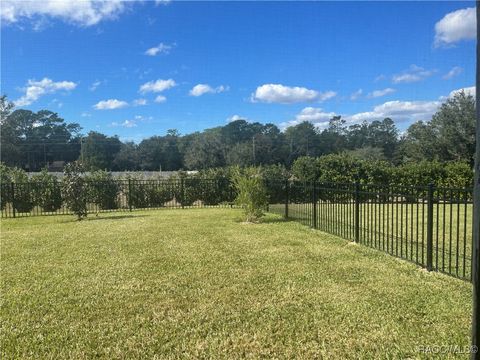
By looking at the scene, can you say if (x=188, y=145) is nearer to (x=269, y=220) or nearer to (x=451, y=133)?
(x=451, y=133)

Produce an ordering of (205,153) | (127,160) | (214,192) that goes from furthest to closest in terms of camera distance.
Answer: (127,160) → (205,153) → (214,192)

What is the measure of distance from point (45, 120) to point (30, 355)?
79.5 meters

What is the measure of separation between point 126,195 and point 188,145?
51389mm

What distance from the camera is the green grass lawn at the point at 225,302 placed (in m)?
3.29

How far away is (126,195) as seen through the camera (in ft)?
57.6

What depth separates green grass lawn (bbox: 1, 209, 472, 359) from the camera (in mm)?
3291

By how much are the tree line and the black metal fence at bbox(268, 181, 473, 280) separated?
38.8 metres

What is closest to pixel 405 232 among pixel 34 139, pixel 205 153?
pixel 205 153

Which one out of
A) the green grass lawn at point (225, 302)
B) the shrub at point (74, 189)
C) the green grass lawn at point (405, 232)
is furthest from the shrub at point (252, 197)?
the shrub at point (74, 189)

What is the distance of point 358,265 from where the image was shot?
19.2ft

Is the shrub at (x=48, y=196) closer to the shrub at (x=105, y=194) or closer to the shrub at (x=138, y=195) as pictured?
the shrub at (x=105, y=194)

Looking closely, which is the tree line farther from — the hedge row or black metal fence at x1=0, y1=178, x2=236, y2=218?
black metal fence at x1=0, y1=178, x2=236, y2=218

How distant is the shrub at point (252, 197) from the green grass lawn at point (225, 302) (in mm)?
3183

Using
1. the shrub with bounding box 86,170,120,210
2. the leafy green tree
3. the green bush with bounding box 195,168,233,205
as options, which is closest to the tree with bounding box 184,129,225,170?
the leafy green tree
